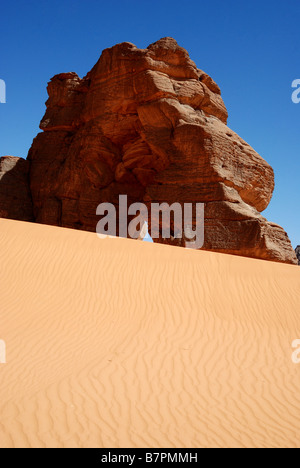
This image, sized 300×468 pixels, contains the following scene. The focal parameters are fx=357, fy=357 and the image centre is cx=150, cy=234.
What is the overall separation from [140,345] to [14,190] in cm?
2232

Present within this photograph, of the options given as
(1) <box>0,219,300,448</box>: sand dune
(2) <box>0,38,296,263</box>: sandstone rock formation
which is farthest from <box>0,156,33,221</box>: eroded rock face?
(1) <box>0,219,300,448</box>: sand dune

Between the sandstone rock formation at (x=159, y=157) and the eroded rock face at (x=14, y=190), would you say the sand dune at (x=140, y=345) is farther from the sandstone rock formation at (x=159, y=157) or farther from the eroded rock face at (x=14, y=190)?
the eroded rock face at (x=14, y=190)

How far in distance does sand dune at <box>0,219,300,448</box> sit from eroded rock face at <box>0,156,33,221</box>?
14.3 meters

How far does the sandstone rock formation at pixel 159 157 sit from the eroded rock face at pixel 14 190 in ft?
2.17

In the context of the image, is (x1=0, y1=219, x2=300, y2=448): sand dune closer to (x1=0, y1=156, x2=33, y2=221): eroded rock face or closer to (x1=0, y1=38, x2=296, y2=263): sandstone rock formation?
(x1=0, y1=38, x2=296, y2=263): sandstone rock formation

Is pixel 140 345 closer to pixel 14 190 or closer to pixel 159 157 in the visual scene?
pixel 159 157

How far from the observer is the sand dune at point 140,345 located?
151 inches

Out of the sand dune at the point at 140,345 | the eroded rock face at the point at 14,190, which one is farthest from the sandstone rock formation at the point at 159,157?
the sand dune at the point at 140,345

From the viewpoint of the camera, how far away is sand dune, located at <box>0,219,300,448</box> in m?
3.85

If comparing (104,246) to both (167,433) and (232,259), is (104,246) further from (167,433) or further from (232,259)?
(167,433)

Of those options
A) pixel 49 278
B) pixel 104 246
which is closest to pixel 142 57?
pixel 104 246

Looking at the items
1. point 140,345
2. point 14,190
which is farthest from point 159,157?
point 140,345

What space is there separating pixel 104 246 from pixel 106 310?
360 cm

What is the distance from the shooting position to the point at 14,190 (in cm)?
2570
